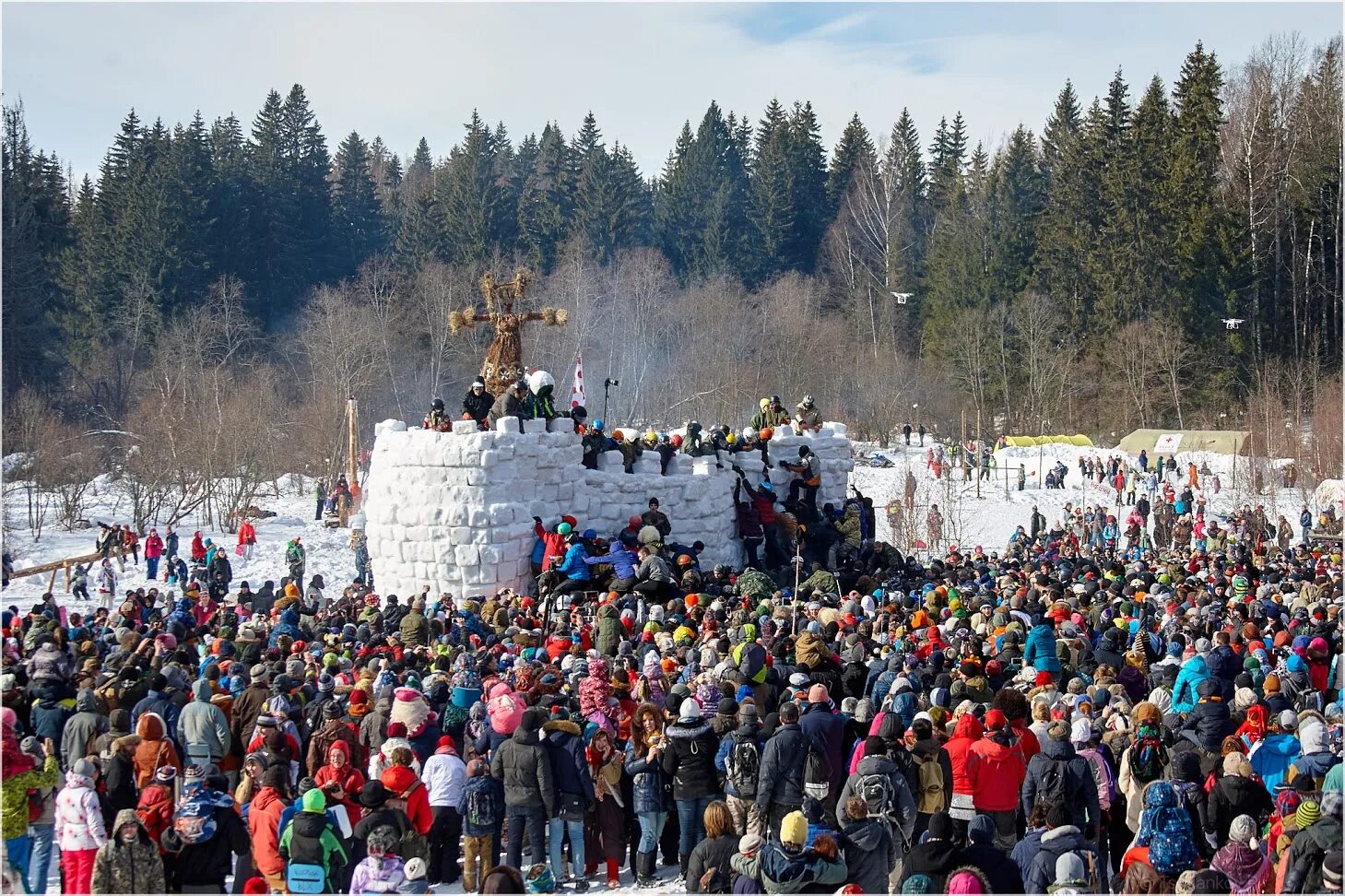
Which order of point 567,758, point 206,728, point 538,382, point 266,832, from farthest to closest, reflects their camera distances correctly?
point 538,382 → point 206,728 → point 567,758 → point 266,832

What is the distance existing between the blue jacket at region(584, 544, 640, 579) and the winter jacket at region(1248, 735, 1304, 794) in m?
9.41

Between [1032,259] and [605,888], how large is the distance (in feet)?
171

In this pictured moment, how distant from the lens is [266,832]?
25.0ft

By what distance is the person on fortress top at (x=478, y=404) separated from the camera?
18.4 m

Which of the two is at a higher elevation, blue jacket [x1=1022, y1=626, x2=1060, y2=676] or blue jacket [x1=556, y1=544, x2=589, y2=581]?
blue jacket [x1=556, y1=544, x2=589, y2=581]

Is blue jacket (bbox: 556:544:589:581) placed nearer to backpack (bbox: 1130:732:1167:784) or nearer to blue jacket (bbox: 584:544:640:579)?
blue jacket (bbox: 584:544:640:579)

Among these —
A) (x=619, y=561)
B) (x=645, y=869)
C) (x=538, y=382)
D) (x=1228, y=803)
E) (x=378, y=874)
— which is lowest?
(x=645, y=869)

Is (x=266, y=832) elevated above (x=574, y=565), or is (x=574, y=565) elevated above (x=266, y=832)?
(x=574, y=565)

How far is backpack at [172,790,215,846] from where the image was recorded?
7.42m

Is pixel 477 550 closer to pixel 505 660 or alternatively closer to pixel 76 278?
pixel 505 660

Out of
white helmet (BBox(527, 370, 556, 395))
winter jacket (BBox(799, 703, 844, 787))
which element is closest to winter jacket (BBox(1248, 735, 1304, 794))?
winter jacket (BBox(799, 703, 844, 787))

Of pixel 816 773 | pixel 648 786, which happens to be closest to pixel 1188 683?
pixel 816 773

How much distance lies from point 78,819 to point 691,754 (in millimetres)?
3553

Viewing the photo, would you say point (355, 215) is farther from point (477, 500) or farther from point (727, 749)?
point (727, 749)
